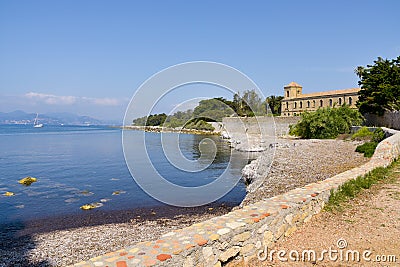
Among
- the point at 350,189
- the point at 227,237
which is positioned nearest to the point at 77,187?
the point at 350,189

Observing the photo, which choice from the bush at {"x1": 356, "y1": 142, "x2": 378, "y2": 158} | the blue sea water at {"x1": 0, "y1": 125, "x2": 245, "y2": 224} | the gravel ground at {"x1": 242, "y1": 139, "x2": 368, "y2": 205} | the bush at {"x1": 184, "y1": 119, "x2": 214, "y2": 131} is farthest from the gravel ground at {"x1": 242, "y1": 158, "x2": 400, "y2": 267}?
the bush at {"x1": 184, "y1": 119, "x2": 214, "y2": 131}

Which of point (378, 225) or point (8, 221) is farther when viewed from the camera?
point (8, 221)

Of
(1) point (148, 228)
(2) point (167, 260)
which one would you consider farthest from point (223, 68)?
(2) point (167, 260)

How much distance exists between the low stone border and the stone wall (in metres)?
24.7

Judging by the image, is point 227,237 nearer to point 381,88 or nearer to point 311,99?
point 381,88

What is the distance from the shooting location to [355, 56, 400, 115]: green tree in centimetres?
3128

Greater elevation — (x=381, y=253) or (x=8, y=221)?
(x=381, y=253)

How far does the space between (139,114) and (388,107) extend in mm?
31140

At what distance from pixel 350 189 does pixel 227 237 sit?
379cm

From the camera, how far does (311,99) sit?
6222cm

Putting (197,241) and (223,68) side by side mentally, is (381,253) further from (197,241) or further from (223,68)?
(223,68)

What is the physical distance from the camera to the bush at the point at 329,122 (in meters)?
30.7

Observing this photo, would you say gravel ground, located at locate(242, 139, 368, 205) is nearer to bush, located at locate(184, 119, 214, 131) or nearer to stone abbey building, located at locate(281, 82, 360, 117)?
bush, located at locate(184, 119, 214, 131)

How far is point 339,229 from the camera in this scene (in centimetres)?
478
